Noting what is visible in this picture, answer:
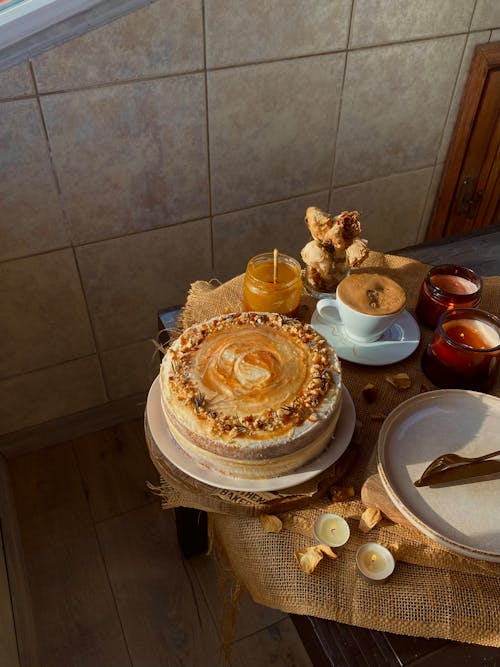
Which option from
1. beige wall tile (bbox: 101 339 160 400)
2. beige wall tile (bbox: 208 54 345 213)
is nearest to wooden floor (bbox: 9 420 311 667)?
beige wall tile (bbox: 101 339 160 400)

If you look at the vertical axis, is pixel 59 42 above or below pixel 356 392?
above

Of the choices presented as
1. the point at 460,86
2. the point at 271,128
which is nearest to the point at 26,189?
the point at 271,128

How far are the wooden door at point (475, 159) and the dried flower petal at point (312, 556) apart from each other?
1.26 metres

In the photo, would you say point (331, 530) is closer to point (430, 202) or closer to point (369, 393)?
point (369, 393)

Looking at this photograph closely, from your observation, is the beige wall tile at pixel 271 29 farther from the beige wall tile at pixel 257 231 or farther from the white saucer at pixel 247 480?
the white saucer at pixel 247 480

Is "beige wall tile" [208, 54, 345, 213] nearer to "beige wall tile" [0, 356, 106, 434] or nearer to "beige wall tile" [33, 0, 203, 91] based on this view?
"beige wall tile" [33, 0, 203, 91]

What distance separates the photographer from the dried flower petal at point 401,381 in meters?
0.95

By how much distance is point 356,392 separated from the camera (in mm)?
951

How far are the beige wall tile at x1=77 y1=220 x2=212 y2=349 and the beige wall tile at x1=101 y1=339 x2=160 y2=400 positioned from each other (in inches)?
1.4

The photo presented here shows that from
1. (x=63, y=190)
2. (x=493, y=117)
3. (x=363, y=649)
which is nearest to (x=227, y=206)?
(x=63, y=190)

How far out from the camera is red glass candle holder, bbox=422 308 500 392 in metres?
0.90

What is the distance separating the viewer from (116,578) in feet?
4.98

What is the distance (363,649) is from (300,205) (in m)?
1.20

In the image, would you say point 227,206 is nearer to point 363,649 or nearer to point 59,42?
point 59,42
